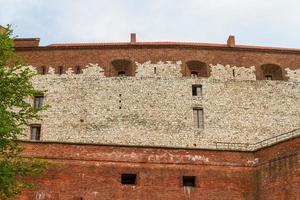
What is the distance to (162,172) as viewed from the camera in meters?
20.9

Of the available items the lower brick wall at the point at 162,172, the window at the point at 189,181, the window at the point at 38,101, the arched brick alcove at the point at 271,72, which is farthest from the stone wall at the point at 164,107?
the window at the point at 189,181

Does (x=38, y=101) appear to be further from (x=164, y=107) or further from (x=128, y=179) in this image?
(x=128, y=179)

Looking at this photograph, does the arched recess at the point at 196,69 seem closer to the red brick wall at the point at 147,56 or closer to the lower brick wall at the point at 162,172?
the red brick wall at the point at 147,56

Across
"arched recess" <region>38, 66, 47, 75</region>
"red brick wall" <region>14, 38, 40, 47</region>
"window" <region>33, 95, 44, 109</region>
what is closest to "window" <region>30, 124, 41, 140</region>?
"window" <region>33, 95, 44, 109</region>

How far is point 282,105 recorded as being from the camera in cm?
2983

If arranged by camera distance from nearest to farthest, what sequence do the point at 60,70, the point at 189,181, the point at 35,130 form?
1. the point at 189,181
2. the point at 35,130
3. the point at 60,70

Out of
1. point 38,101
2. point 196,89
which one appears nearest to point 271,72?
point 196,89

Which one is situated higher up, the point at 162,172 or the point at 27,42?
the point at 27,42

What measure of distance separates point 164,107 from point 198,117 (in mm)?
1849

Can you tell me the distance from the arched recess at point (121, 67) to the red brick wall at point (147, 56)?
214 mm

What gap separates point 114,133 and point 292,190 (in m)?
11.6

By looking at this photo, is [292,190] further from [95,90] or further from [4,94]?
[95,90]

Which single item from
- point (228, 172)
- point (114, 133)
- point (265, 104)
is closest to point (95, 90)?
point (114, 133)

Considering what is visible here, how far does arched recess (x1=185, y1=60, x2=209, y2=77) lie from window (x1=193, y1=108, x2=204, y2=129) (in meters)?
2.17
